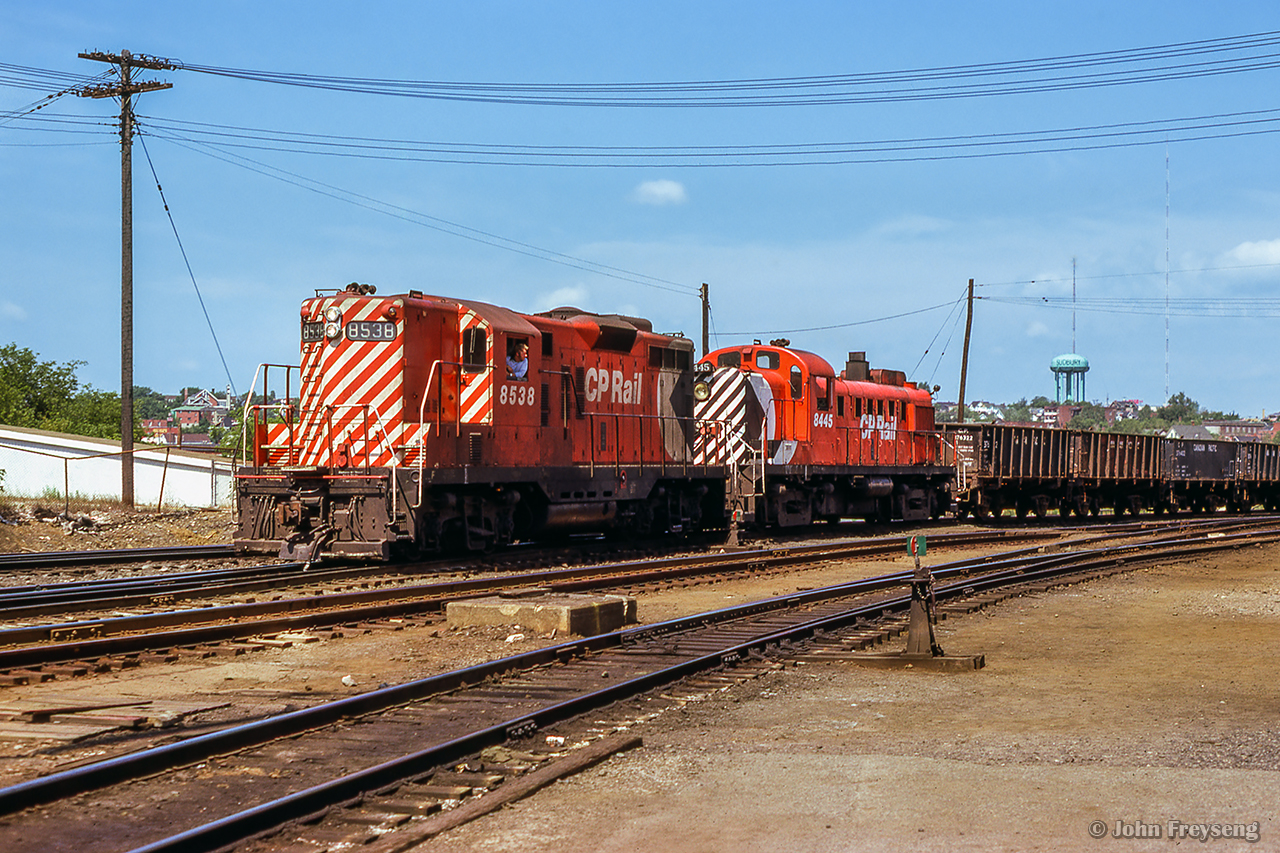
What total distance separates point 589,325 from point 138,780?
14.7m

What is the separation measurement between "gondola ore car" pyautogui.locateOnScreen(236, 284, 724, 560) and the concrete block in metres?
4.61

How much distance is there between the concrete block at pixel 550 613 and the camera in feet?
35.9

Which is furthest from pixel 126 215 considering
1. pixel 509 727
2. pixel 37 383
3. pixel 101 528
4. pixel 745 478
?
pixel 37 383

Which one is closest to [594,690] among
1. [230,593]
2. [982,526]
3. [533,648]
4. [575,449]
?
[533,648]

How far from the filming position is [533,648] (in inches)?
403

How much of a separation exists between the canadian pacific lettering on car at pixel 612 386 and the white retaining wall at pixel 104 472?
1481 cm

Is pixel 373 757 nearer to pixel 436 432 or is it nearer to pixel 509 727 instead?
pixel 509 727

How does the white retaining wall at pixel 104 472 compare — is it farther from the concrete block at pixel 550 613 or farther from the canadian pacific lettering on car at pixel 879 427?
the concrete block at pixel 550 613

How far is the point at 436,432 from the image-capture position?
1692 cm

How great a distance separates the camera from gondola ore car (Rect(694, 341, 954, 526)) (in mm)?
24766

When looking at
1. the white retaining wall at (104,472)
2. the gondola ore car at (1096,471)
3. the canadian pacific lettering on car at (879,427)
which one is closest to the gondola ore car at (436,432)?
the canadian pacific lettering on car at (879,427)

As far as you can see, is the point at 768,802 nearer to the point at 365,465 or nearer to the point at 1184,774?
the point at 1184,774

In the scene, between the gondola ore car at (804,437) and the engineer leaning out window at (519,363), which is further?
the gondola ore car at (804,437)

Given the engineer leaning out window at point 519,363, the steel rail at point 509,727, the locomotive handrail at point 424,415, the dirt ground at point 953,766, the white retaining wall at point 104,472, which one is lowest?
the dirt ground at point 953,766
